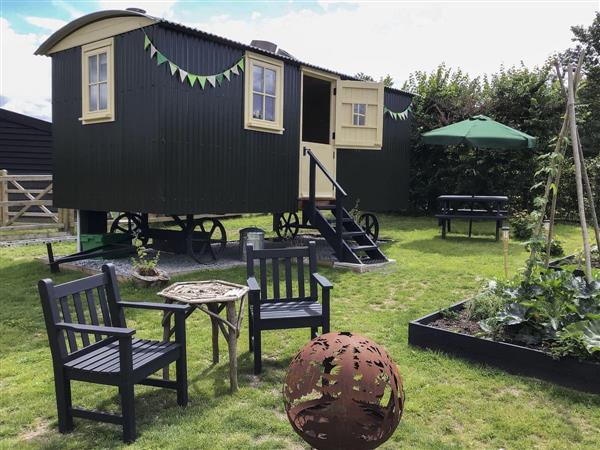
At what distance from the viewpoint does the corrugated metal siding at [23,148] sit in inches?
572

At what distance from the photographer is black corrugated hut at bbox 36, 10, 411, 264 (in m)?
7.10

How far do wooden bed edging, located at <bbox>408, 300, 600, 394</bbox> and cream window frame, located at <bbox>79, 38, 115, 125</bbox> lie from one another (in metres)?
5.74

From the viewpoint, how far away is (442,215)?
10.6 m

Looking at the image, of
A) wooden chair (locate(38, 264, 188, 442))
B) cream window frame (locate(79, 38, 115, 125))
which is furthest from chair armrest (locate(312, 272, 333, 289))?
cream window frame (locate(79, 38, 115, 125))

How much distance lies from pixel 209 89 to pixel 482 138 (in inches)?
214

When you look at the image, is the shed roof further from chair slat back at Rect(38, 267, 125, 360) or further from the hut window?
chair slat back at Rect(38, 267, 125, 360)

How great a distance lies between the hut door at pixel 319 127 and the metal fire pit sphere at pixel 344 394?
7.10 m

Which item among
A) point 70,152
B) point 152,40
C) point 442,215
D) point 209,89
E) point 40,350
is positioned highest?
point 152,40

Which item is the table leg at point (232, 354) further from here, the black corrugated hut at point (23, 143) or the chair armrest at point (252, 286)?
the black corrugated hut at point (23, 143)

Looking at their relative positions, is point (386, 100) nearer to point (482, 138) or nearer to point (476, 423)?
point (482, 138)

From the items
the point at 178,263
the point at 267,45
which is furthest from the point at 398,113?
the point at 178,263

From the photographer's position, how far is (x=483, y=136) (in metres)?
9.87

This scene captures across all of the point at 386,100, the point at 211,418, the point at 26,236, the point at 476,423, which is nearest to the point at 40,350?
the point at 211,418

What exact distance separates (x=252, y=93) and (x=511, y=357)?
584 cm
